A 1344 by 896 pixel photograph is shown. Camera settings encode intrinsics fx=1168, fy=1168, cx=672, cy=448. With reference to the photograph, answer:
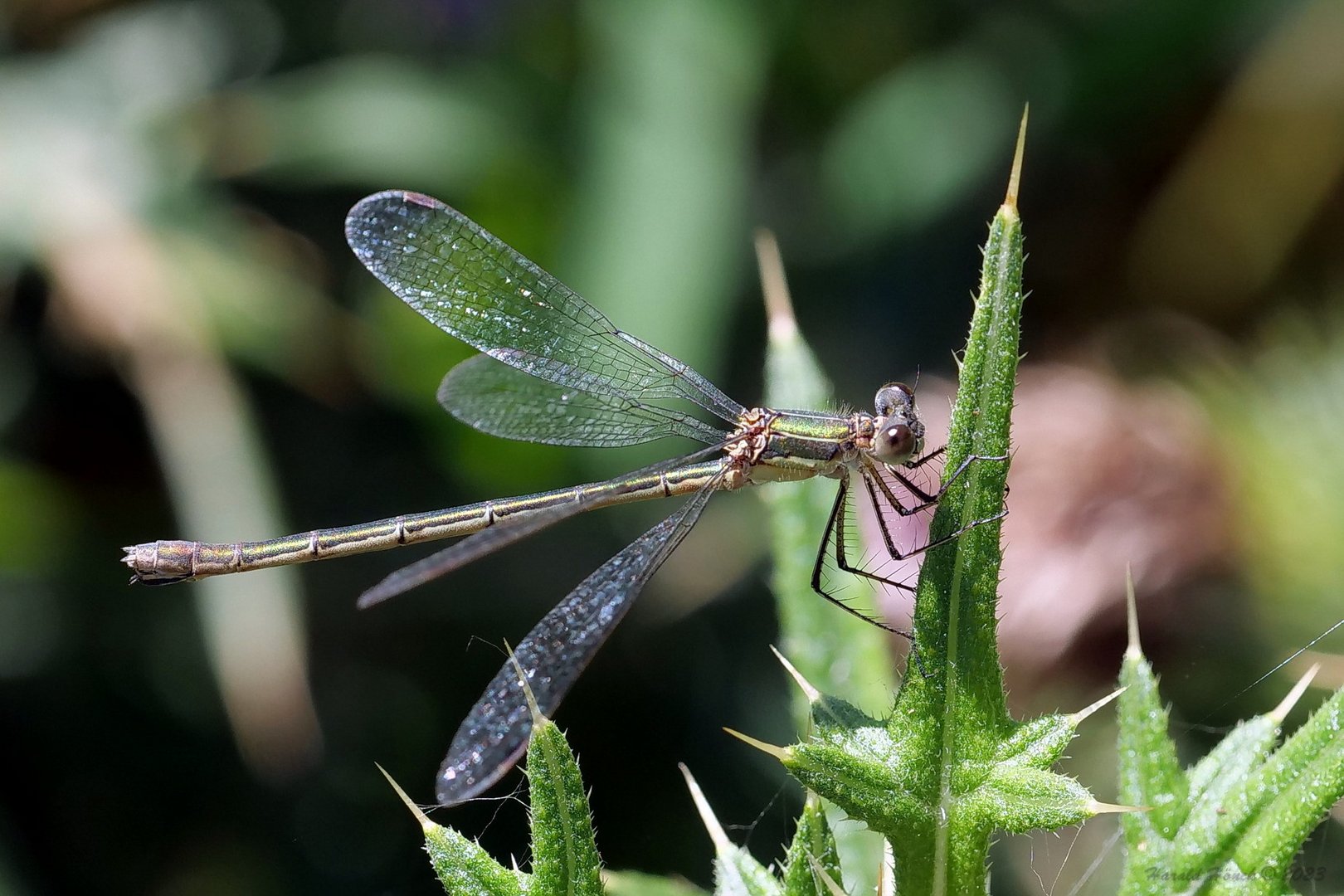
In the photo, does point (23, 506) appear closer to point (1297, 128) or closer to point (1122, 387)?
point (1122, 387)

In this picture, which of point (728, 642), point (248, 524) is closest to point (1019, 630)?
point (728, 642)

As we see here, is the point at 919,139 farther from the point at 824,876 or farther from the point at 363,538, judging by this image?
the point at 824,876

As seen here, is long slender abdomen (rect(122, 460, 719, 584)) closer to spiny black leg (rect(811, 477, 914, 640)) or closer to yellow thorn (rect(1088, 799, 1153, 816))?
spiny black leg (rect(811, 477, 914, 640))

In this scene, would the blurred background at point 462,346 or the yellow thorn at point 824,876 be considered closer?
the yellow thorn at point 824,876

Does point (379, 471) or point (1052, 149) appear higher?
point (1052, 149)

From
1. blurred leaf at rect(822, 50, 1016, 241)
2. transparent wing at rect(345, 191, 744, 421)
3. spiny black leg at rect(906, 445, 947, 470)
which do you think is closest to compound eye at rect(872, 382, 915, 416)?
spiny black leg at rect(906, 445, 947, 470)

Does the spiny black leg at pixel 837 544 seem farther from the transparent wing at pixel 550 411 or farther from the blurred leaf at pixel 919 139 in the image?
the blurred leaf at pixel 919 139

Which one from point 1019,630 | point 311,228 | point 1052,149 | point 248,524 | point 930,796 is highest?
point 1052,149

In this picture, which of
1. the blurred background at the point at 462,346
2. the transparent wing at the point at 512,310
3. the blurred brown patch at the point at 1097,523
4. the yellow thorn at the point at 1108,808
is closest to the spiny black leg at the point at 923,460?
the blurred brown patch at the point at 1097,523
